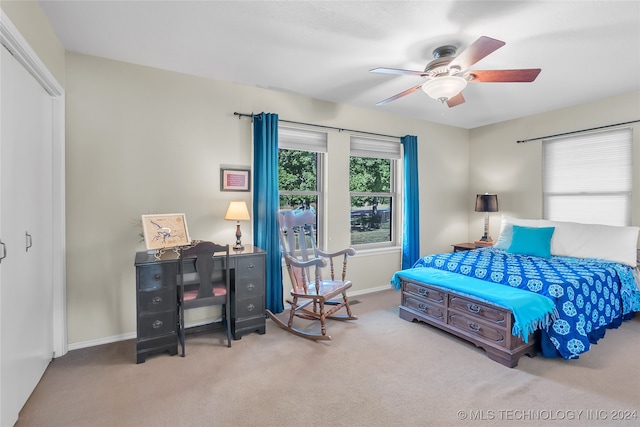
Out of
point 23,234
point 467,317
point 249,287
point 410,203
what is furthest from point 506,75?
point 23,234

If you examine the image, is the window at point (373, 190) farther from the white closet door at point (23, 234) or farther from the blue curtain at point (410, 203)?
the white closet door at point (23, 234)

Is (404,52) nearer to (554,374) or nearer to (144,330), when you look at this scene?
(554,374)

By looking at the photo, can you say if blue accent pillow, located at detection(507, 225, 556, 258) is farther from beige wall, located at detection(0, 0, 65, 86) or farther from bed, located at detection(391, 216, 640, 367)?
beige wall, located at detection(0, 0, 65, 86)

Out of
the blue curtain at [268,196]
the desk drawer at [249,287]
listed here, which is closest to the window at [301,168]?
the blue curtain at [268,196]

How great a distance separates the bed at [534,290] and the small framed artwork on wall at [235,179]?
1.93 m

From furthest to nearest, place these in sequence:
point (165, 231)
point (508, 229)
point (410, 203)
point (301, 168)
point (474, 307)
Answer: point (410, 203) < point (508, 229) < point (301, 168) < point (165, 231) < point (474, 307)

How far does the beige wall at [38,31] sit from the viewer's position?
1.75m

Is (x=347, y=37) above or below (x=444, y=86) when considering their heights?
above

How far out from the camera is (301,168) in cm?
402

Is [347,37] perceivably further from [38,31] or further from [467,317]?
[467,317]

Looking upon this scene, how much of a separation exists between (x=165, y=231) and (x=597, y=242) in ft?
14.7

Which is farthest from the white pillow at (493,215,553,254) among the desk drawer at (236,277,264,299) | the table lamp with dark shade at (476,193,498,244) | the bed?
the desk drawer at (236,277,264,299)

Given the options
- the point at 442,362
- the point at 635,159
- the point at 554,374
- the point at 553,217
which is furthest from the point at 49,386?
the point at 635,159

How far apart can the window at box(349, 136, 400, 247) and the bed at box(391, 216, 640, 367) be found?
1037 mm
